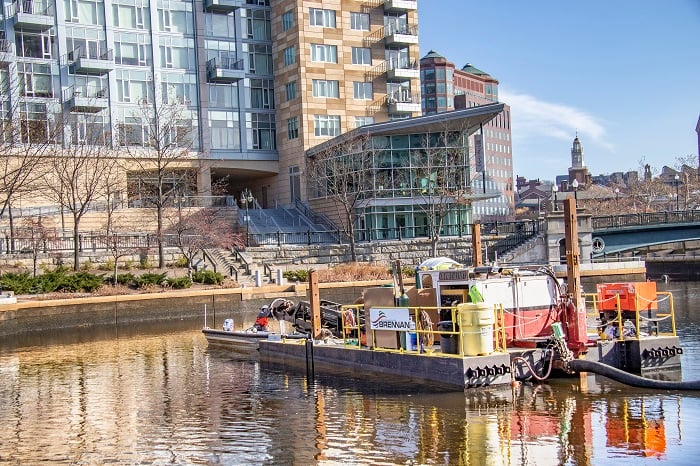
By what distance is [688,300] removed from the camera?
1955 inches

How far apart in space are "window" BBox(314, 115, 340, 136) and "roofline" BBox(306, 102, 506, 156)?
303 inches

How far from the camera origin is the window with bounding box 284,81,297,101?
8389 centimetres

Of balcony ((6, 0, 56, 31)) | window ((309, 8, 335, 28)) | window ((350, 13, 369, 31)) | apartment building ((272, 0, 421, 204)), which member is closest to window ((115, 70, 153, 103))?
balcony ((6, 0, 56, 31))

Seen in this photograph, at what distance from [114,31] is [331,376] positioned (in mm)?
61037

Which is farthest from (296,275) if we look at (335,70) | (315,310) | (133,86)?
(133,86)

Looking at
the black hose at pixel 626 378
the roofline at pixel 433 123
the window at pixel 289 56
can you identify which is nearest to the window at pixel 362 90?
the window at pixel 289 56

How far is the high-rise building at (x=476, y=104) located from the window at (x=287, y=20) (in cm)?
8516

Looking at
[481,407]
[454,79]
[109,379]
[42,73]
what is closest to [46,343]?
[109,379]

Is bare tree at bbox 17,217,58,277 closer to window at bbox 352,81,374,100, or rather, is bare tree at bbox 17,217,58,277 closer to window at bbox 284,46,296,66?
window at bbox 284,46,296,66

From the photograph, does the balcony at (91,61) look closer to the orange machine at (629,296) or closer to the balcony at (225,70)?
the balcony at (225,70)

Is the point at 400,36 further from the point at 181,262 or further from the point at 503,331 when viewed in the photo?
the point at 503,331

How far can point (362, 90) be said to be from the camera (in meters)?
86.1

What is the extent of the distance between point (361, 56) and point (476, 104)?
11049 centimetres

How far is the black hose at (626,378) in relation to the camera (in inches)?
827
